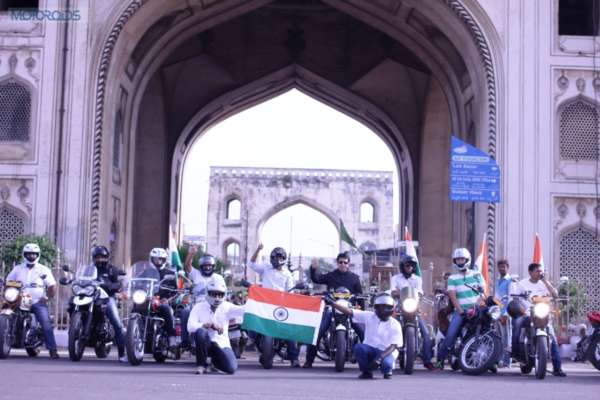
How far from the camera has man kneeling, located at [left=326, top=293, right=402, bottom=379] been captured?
35.5 feet

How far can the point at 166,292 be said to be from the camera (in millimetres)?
12508

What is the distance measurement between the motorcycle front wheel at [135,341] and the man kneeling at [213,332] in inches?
39.8

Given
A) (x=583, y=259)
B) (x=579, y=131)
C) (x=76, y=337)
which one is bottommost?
(x=76, y=337)

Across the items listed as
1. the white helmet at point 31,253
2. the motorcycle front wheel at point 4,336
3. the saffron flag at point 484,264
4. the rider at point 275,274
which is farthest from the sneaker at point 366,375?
the white helmet at point 31,253

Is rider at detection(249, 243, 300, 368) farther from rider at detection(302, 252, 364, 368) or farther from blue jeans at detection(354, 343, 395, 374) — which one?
blue jeans at detection(354, 343, 395, 374)

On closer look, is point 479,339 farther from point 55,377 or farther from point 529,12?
point 529,12

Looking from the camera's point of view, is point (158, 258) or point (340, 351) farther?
point (158, 258)

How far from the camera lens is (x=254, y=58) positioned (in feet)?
90.4

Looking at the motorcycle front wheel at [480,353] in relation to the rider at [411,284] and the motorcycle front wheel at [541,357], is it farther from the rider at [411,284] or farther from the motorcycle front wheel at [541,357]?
the rider at [411,284]

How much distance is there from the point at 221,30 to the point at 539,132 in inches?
445

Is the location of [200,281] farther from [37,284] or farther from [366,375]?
[366,375]

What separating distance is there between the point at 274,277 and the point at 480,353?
287 centimetres

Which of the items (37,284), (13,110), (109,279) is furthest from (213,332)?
(13,110)

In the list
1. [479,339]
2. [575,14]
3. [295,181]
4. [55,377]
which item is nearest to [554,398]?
[479,339]
